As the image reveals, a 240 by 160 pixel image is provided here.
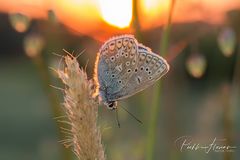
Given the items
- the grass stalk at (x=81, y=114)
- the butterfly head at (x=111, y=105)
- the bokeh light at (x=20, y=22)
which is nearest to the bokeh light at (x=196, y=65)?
the butterfly head at (x=111, y=105)

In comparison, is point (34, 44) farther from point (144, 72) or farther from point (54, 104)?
point (144, 72)

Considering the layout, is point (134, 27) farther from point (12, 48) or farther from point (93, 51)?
point (12, 48)

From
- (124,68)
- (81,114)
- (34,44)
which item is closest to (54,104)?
(34,44)

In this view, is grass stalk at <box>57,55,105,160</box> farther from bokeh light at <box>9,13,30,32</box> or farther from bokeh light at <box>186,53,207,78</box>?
bokeh light at <box>186,53,207,78</box>

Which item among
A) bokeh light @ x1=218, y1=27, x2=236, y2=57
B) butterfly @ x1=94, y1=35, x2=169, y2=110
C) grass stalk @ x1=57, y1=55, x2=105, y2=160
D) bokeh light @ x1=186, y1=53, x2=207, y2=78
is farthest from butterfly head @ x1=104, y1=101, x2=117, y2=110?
grass stalk @ x1=57, y1=55, x2=105, y2=160

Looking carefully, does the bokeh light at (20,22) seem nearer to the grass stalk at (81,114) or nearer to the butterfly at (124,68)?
the butterfly at (124,68)

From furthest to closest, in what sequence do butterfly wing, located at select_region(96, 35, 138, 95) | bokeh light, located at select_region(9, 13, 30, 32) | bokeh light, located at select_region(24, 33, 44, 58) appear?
bokeh light, located at select_region(24, 33, 44, 58) < bokeh light, located at select_region(9, 13, 30, 32) < butterfly wing, located at select_region(96, 35, 138, 95)
